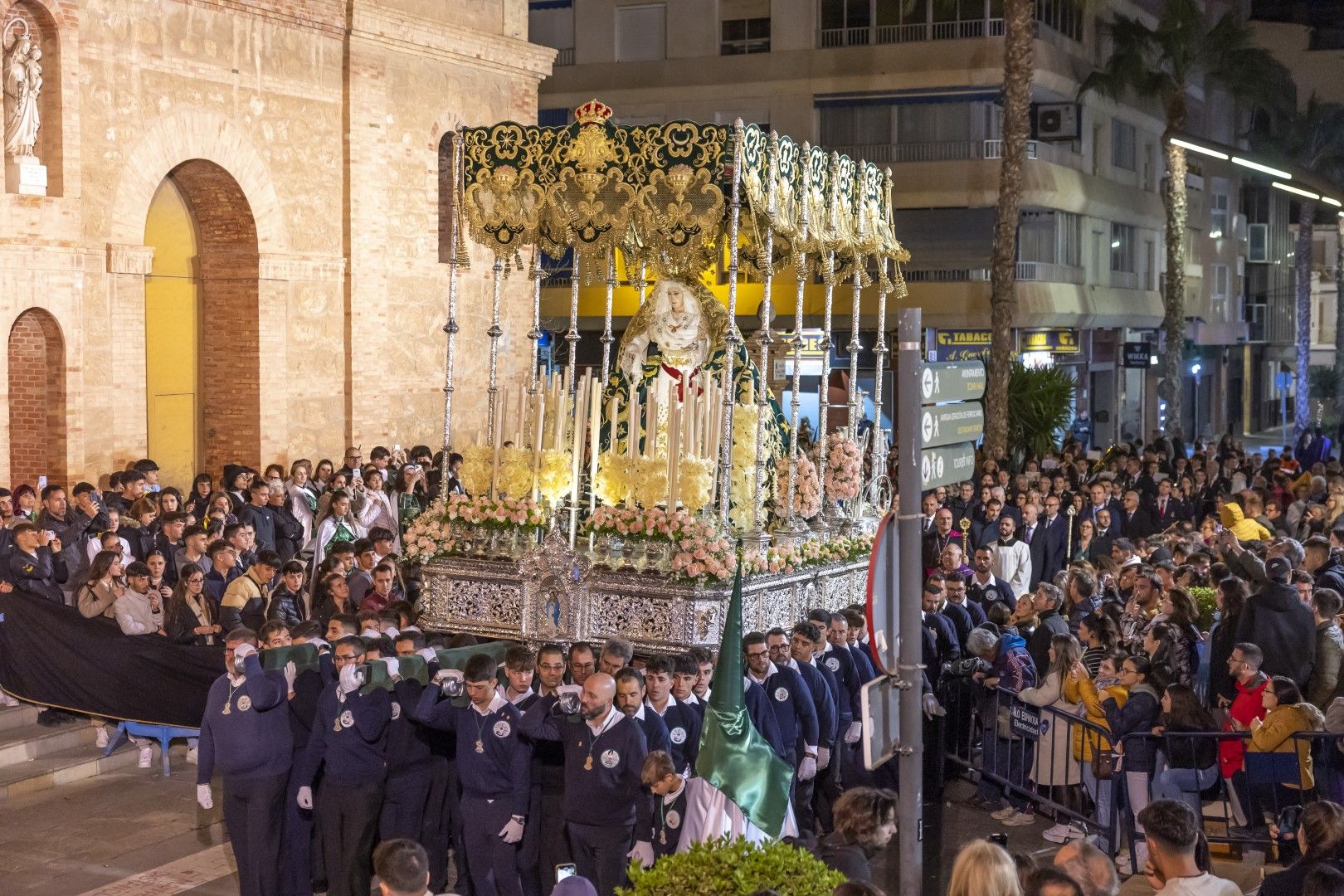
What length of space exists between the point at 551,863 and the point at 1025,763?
3.57 m

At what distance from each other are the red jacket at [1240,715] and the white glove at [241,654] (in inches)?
226

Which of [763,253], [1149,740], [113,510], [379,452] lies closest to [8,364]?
[379,452]

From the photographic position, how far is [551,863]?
10.3 m

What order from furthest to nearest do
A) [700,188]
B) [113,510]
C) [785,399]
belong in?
[785,399], [113,510], [700,188]

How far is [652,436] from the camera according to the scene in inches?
527

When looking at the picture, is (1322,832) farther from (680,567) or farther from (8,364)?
(8,364)

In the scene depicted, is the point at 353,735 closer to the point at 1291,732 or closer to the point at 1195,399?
the point at 1291,732

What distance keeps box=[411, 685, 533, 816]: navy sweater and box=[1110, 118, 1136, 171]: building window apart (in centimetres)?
3366

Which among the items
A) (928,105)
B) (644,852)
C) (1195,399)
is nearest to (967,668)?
(644,852)

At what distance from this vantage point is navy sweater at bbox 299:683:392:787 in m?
10.0

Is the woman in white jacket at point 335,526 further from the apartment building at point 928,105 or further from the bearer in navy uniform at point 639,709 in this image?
the apartment building at point 928,105

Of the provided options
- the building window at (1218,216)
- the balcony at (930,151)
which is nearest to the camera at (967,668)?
the balcony at (930,151)

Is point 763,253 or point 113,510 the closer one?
point 763,253

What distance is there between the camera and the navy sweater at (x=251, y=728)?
10.1 metres
